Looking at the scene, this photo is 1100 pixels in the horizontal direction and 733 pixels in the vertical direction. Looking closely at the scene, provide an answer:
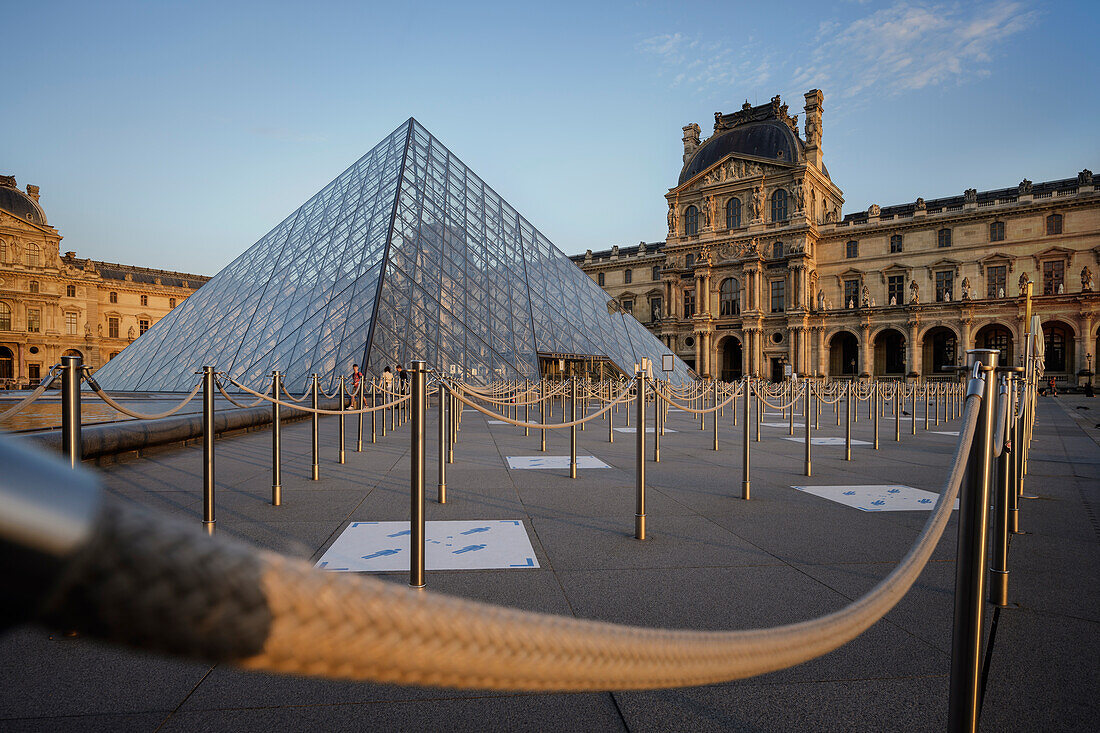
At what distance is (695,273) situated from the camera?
54.2m

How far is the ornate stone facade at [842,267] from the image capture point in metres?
41.4

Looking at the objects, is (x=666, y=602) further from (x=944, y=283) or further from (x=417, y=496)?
(x=944, y=283)

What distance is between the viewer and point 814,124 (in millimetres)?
51781

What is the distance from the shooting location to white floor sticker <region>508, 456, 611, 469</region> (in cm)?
691

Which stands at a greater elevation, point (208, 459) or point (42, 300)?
point (42, 300)

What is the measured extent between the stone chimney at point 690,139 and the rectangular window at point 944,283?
2653 centimetres

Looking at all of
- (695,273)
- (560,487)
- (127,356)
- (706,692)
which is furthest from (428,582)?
(695,273)

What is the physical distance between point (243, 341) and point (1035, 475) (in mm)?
20767

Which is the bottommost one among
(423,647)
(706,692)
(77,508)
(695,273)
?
(706,692)

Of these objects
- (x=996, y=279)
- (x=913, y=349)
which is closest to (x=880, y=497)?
(x=913, y=349)

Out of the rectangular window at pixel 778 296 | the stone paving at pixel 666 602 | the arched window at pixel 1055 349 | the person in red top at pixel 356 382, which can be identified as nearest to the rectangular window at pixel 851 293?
the rectangular window at pixel 778 296

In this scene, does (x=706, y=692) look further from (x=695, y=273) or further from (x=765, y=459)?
(x=695, y=273)

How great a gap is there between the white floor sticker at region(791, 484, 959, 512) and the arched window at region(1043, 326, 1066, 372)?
4711 centimetres

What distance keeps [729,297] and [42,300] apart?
62.1 metres
